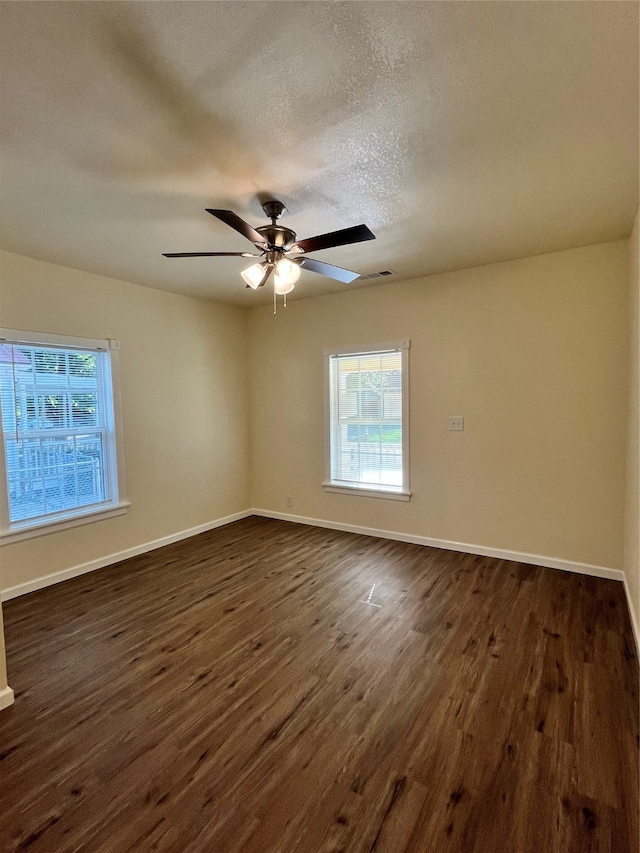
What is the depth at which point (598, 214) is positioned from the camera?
2.65m

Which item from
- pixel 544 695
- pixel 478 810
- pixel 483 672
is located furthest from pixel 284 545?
pixel 478 810

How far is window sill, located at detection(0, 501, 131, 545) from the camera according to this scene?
10.3 ft

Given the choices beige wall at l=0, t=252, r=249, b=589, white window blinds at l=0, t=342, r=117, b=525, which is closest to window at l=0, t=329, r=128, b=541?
white window blinds at l=0, t=342, r=117, b=525

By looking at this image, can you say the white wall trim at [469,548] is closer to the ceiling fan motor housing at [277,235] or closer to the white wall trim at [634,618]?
the white wall trim at [634,618]

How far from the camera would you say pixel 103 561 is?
376 cm

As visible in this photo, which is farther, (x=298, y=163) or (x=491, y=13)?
(x=298, y=163)

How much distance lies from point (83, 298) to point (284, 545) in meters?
3.02

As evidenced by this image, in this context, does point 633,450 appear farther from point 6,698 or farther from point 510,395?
point 6,698

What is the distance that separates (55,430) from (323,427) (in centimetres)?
265

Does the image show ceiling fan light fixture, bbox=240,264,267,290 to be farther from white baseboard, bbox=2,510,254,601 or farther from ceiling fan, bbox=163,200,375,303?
white baseboard, bbox=2,510,254,601

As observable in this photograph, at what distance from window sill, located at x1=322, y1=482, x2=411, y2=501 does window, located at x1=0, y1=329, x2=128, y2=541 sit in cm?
222

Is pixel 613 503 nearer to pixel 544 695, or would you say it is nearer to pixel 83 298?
pixel 544 695

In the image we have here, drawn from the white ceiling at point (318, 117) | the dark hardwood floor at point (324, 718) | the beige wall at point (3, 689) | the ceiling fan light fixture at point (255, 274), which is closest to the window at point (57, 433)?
the dark hardwood floor at point (324, 718)

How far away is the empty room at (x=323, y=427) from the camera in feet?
4.65
